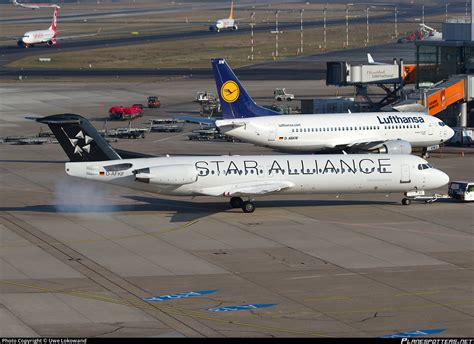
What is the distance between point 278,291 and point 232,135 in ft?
129

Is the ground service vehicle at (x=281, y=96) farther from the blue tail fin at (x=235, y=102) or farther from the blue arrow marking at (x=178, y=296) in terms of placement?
the blue arrow marking at (x=178, y=296)

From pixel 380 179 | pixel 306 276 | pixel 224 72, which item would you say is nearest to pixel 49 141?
pixel 224 72

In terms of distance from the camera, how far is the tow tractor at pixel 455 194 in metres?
73.1

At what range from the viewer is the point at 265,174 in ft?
229

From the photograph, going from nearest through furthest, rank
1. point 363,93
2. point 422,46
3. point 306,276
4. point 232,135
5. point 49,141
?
point 306,276, point 232,135, point 49,141, point 422,46, point 363,93

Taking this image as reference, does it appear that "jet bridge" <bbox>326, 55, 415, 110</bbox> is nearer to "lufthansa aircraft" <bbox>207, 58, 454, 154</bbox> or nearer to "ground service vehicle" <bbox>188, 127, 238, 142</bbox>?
"ground service vehicle" <bbox>188, 127, 238, 142</bbox>

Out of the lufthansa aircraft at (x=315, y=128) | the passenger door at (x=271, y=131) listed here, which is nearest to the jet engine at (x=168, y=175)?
the lufthansa aircraft at (x=315, y=128)

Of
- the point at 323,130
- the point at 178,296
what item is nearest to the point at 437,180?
the point at 323,130

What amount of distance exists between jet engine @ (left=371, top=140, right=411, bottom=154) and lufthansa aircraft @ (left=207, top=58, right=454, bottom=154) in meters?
0.91

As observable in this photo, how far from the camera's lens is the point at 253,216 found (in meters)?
69.5

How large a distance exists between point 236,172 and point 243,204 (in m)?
2.45

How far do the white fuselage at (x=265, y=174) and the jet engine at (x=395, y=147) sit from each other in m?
14.4

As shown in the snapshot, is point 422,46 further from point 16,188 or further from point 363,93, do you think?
point 16,188

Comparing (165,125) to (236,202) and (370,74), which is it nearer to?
(370,74)
